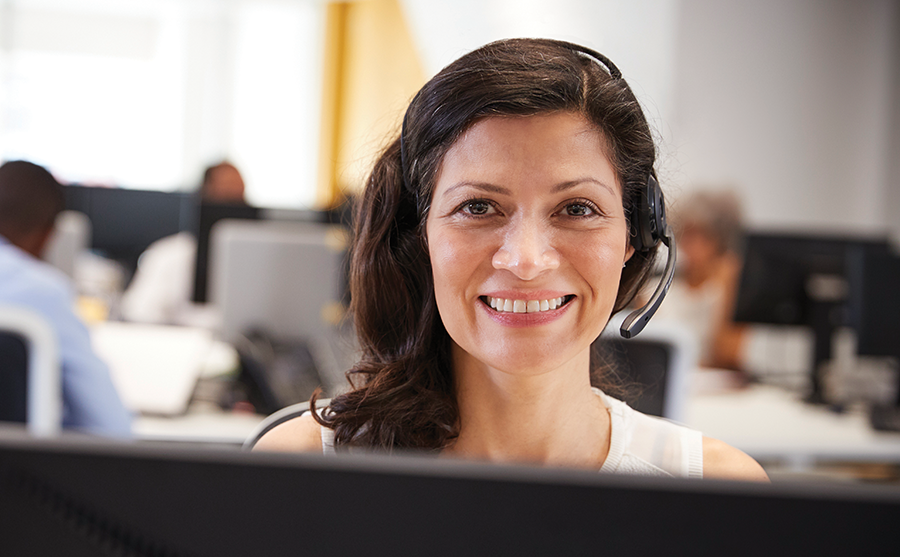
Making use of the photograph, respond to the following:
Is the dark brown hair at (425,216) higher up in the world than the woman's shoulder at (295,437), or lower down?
higher up

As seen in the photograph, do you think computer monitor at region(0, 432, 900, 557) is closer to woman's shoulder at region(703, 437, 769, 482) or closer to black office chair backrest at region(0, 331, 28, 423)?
woman's shoulder at region(703, 437, 769, 482)

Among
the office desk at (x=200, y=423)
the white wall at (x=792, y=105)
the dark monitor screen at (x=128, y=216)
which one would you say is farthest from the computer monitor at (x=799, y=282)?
the dark monitor screen at (x=128, y=216)

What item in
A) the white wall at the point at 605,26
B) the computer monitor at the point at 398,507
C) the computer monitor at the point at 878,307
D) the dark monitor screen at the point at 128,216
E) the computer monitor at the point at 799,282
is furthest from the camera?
the white wall at the point at 605,26

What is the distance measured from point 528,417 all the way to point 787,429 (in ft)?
5.96

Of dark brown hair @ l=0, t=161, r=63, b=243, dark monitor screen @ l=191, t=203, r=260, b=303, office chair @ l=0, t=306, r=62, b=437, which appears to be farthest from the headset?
dark monitor screen @ l=191, t=203, r=260, b=303

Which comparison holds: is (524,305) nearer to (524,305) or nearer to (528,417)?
(524,305)

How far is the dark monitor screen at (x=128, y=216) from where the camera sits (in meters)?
4.26

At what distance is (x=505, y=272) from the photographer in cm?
79

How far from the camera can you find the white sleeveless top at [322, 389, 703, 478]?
921 mm

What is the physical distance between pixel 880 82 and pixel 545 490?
556 cm

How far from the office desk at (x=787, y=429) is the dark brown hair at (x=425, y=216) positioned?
58.1 inches

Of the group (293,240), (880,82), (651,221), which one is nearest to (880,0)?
(880,82)

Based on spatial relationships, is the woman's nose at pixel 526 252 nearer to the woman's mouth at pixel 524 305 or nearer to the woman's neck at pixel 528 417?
the woman's mouth at pixel 524 305

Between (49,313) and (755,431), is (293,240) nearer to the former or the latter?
(49,313)
